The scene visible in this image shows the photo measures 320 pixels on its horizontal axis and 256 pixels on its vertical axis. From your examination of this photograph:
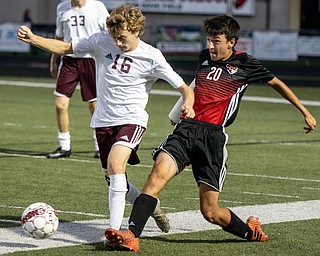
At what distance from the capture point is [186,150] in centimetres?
809

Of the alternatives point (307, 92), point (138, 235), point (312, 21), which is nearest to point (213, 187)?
point (138, 235)

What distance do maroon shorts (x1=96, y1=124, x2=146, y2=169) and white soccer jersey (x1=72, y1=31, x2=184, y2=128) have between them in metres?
0.05

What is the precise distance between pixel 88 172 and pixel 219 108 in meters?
4.47

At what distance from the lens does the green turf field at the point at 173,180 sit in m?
8.25

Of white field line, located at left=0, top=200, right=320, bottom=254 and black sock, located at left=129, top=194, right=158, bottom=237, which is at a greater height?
black sock, located at left=129, top=194, right=158, bottom=237

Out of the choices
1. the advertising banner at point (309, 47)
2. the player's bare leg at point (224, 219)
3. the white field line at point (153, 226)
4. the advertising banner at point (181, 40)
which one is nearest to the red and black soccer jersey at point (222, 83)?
the player's bare leg at point (224, 219)

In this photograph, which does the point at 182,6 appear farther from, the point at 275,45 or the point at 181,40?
the point at 275,45

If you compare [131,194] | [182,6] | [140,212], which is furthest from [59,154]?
[182,6]

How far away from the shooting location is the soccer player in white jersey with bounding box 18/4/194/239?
26.6 ft

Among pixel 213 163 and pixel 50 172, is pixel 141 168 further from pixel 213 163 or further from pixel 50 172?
pixel 213 163

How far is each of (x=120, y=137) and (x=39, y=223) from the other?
90cm

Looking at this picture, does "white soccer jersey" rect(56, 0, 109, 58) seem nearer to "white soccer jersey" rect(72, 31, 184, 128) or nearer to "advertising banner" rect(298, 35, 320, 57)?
"white soccer jersey" rect(72, 31, 184, 128)

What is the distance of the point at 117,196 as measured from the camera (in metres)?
8.01

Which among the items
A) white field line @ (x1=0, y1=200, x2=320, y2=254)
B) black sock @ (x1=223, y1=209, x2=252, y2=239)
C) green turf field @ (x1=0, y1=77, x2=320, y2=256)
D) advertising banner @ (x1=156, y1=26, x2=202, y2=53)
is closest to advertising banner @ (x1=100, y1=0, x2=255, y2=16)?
advertising banner @ (x1=156, y1=26, x2=202, y2=53)
